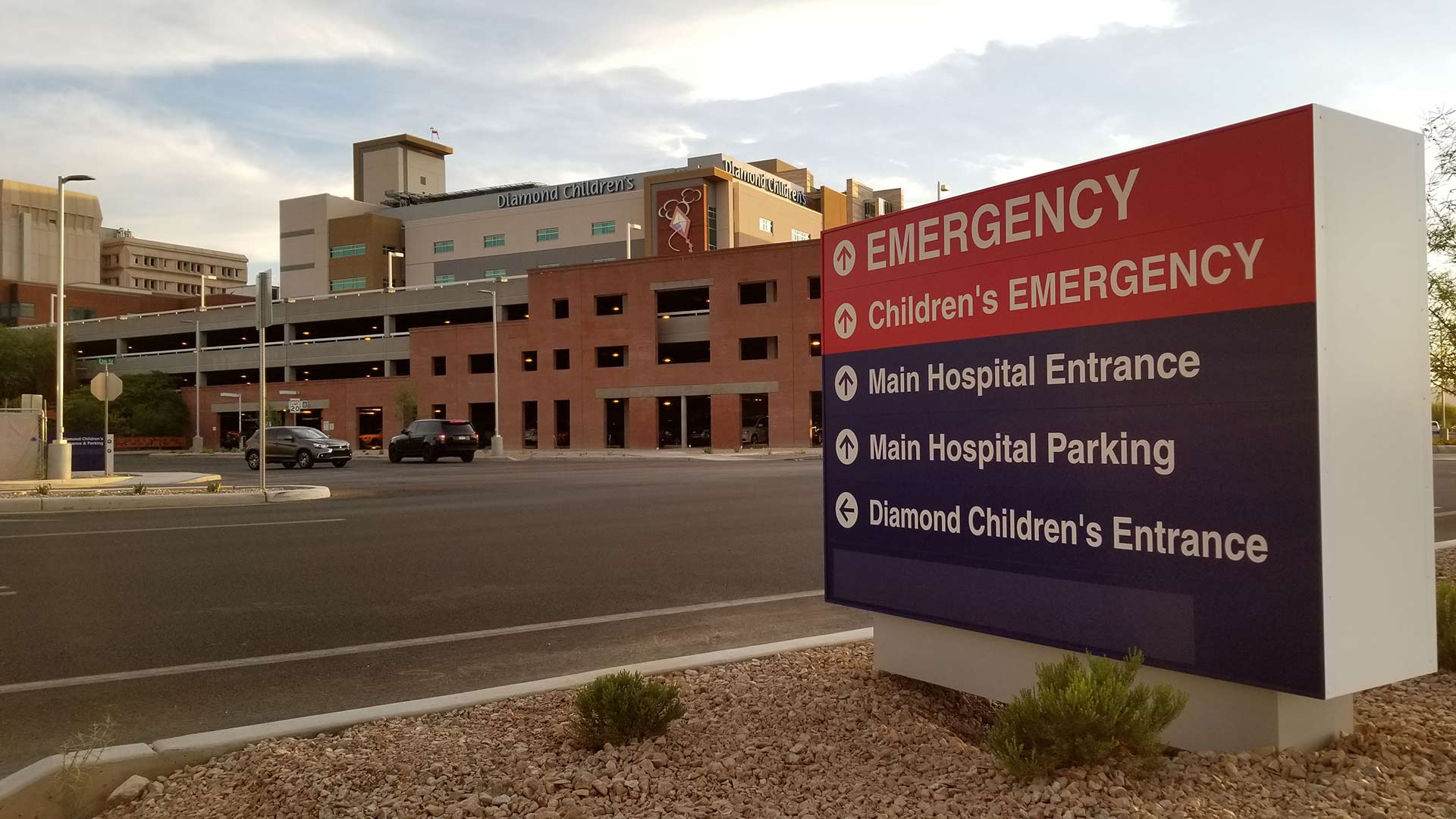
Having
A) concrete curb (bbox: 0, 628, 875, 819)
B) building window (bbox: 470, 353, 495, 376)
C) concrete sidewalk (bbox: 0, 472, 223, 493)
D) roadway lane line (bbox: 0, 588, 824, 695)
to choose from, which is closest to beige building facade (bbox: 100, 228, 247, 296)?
building window (bbox: 470, 353, 495, 376)

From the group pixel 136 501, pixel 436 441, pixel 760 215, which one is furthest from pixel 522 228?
pixel 136 501

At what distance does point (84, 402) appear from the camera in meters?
76.0

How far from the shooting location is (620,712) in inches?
152

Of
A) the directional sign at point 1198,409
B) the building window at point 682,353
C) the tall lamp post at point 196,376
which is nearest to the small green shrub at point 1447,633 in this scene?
→ the directional sign at point 1198,409

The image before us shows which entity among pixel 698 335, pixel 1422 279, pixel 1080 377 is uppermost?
pixel 698 335

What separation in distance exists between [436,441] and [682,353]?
75.5 ft

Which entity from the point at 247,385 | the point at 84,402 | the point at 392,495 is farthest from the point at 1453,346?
the point at 84,402

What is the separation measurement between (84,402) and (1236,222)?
88.9 m

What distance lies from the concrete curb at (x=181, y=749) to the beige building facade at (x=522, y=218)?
208 feet

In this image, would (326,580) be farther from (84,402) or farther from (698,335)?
(84,402)

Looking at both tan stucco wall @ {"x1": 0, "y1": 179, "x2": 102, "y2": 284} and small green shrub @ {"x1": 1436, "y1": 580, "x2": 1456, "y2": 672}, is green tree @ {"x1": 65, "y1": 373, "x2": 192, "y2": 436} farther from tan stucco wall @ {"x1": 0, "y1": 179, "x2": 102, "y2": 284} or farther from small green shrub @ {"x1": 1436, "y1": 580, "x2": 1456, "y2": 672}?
small green shrub @ {"x1": 1436, "y1": 580, "x2": 1456, "y2": 672}

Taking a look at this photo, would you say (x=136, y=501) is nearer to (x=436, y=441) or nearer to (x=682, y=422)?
(x=436, y=441)

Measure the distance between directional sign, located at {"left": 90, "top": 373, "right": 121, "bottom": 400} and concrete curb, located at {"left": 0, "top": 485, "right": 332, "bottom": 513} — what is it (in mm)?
5349

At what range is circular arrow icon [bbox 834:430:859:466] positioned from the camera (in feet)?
16.0
